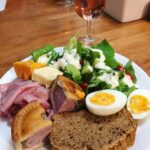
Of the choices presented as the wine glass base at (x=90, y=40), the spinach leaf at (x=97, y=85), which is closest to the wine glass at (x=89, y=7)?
the wine glass base at (x=90, y=40)

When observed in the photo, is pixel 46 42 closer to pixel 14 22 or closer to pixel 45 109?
pixel 14 22

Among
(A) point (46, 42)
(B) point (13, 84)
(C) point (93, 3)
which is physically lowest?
(A) point (46, 42)

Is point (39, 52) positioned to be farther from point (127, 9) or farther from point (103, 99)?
point (127, 9)

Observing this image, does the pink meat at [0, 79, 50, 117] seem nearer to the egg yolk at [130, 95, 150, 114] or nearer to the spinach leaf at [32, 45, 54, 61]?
the spinach leaf at [32, 45, 54, 61]

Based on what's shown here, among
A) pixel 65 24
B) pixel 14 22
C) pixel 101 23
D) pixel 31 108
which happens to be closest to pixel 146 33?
pixel 101 23

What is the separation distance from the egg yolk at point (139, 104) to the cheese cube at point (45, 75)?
0.30m

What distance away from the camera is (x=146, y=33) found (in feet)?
5.82

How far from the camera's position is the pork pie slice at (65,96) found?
1118mm

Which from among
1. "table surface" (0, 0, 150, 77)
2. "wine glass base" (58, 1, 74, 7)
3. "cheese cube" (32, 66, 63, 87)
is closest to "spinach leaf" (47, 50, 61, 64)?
"cheese cube" (32, 66, 63, 87)

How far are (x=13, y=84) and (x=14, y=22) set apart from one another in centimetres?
79

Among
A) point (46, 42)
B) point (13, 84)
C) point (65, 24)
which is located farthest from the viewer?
point (65, 24)

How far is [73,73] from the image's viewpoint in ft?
4.08

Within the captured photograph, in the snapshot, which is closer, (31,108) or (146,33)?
(31,108)

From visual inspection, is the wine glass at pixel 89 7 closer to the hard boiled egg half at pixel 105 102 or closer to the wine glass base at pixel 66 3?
the wine glass base at pixel 66 3
